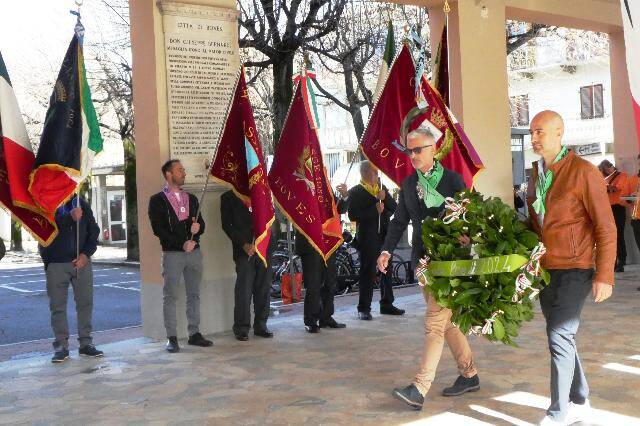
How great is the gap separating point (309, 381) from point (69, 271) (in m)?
2.89

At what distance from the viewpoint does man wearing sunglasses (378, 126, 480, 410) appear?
5.43 meters

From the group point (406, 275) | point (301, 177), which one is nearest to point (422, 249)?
point (301, 177)

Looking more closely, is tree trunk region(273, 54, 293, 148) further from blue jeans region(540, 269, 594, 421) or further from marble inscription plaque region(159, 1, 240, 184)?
blue jeans region(540, 269, 594, 421)

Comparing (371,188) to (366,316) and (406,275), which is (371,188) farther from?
(406,275)

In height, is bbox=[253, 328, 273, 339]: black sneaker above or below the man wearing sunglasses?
below

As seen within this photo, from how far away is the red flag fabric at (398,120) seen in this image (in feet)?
29.0

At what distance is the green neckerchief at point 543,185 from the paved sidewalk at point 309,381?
1385 millimetres

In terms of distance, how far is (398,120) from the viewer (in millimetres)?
9453

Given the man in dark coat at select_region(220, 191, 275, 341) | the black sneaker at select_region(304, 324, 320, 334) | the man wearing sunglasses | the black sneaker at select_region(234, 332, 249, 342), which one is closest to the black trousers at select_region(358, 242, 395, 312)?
the black sneaker at select_region(304, 324, 320, 334)

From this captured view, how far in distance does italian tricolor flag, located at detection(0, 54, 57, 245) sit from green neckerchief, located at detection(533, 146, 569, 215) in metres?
4.79

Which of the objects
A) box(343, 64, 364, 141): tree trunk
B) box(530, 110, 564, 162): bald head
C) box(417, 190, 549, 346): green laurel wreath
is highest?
box(343, 64, 364, 141): tree trunk

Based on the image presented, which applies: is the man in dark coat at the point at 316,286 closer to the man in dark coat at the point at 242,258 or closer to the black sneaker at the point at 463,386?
the man in dark coat at the point at 242,258

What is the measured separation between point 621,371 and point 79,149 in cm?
538

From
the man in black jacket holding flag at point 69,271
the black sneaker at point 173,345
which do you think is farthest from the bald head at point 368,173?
the man in black jacket holding flag at point 69,271
